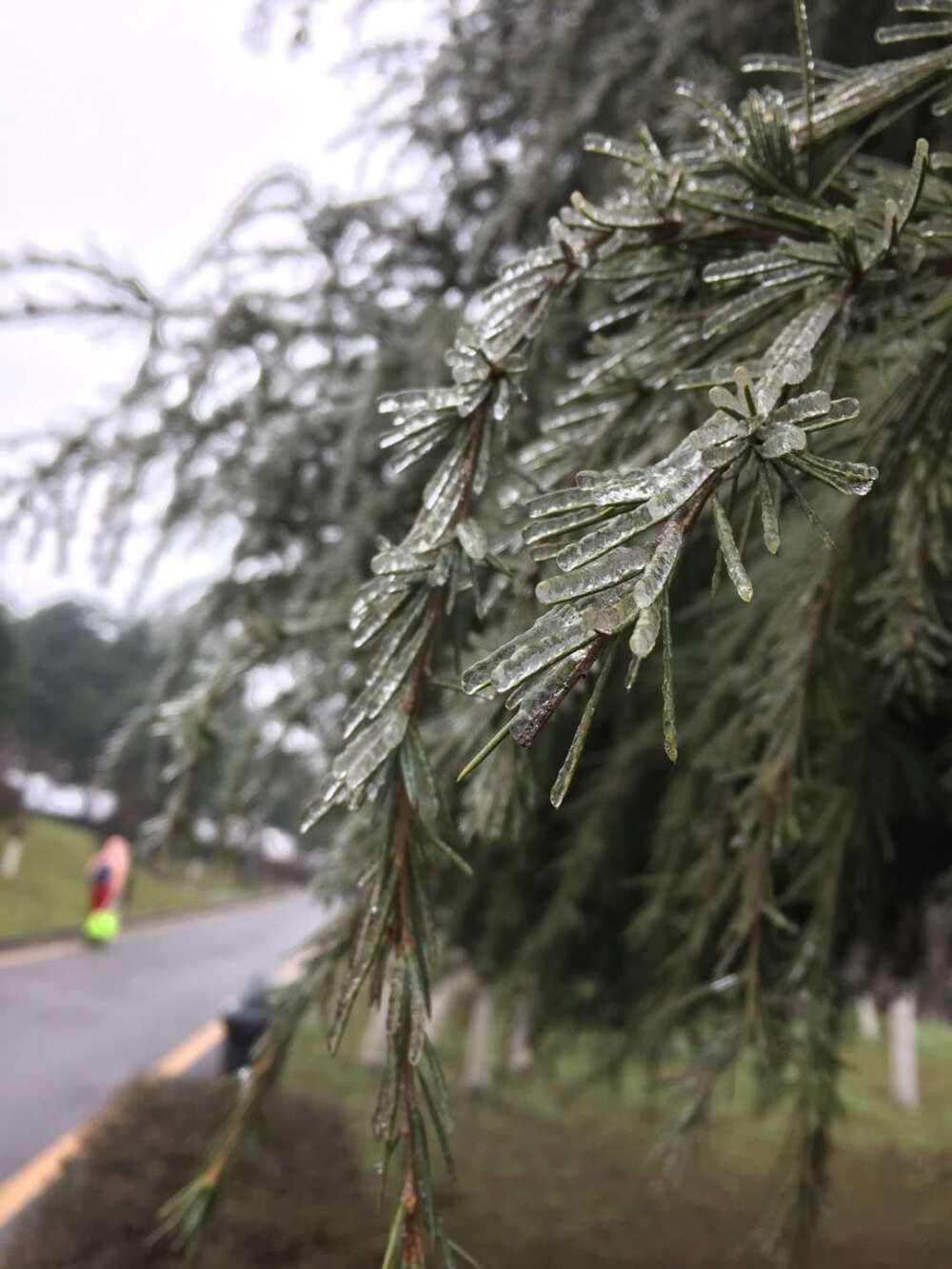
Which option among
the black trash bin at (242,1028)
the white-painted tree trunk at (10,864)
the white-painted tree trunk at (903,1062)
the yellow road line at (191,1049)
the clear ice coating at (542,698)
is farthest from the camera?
the white-painted tree trunk at (10,864)

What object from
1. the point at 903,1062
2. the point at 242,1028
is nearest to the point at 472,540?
the point at 242,1028

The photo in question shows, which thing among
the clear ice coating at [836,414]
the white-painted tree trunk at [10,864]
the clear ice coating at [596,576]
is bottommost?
the white-painted tree trunk at [10,864]

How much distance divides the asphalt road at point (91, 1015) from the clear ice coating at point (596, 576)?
8.15 ft

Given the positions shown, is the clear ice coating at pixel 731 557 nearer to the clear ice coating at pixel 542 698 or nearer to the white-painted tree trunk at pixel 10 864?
the clear ice coating at pixel 542 698

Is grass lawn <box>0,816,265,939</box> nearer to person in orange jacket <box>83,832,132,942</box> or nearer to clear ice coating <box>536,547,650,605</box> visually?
person in orange jacket <box>83,832,132,942</box>

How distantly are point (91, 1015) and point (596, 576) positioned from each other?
1058cm

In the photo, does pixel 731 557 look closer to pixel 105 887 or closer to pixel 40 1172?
pixel 40 1172

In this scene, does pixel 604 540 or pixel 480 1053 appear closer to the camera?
pixel 604 540

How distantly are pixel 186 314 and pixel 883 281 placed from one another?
5.76 ft

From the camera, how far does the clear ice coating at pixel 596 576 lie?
470 millimetres

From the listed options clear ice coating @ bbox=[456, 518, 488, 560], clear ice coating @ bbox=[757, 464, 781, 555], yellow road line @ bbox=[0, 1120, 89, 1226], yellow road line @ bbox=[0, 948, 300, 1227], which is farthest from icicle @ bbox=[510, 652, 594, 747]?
yellow road line @ bbox=[0, 1120, 89, 1226]

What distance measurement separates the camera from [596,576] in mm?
479

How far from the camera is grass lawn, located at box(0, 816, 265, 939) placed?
1524cm

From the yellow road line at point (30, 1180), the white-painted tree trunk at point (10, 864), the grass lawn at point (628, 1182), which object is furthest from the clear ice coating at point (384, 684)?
the white-painted tree trunk at point (10, 864)
